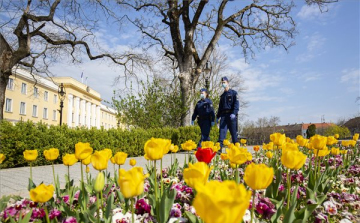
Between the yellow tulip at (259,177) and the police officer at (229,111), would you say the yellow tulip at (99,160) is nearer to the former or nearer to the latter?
the yellow tulip at (259,177)

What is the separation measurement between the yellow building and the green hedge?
14.7m

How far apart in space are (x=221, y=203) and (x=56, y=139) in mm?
9174

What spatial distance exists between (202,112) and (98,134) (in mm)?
4157

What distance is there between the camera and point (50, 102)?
4809 cm

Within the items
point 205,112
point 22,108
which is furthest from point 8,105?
point 205,112

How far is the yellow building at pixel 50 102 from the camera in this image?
→ 3647 centimetres

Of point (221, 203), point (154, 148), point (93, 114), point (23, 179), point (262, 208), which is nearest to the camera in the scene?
point (221, 203)

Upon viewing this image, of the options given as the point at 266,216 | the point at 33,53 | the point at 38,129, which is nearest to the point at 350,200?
the point at 266,216

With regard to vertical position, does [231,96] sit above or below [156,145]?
above

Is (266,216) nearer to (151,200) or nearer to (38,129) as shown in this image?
(151,200)

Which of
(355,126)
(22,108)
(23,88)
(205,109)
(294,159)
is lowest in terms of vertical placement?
(294,159)

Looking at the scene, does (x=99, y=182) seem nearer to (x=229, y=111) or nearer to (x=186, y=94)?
(x=229, y=111)

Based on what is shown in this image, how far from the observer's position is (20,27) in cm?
1284

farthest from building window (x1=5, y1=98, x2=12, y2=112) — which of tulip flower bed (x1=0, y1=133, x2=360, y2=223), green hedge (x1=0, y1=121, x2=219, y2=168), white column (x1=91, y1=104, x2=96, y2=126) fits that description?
tulip flower bed (x1=0, y1=133, x2=360, y2=223)
